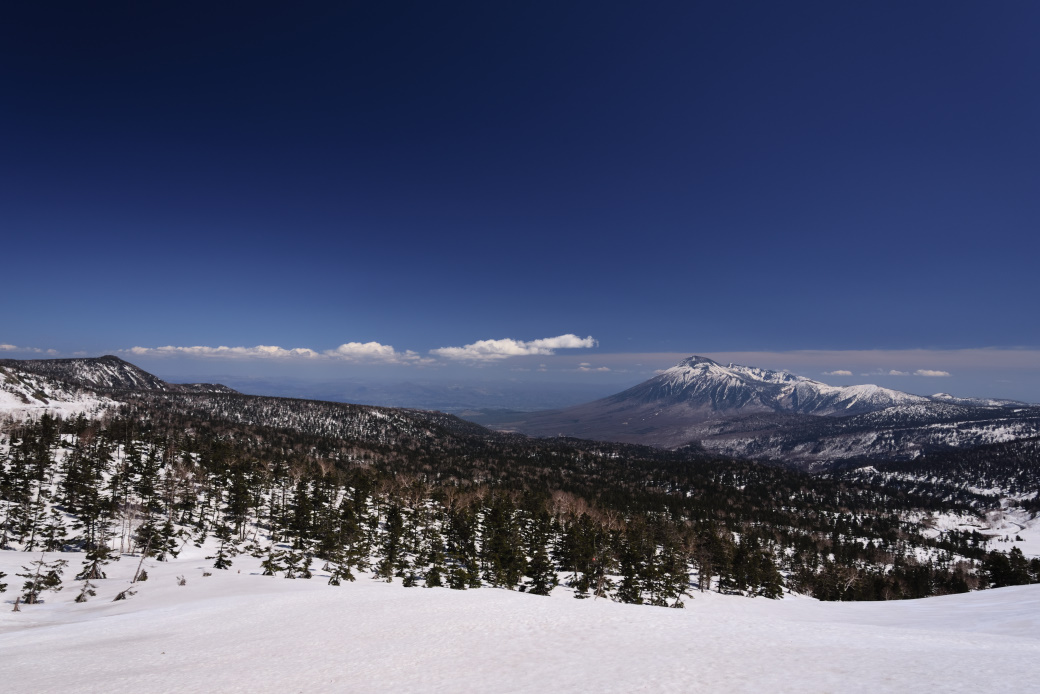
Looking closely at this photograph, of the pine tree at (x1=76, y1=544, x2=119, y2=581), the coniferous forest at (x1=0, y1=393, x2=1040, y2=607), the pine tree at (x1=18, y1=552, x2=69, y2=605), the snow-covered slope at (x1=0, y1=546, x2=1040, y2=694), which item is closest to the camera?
the snow-covered slope at (x1=0, y1=546, x2=1040, y2=694)

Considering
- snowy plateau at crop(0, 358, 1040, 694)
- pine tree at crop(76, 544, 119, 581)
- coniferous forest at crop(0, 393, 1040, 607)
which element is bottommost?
coniferous forest at crop(0, 393, 1040, 607)

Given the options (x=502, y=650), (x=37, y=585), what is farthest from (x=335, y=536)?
(x=502, y=650)

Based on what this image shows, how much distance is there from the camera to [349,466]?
7672 inches

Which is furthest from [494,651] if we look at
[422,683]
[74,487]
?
[74,487]

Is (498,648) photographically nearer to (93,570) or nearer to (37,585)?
(37,585)

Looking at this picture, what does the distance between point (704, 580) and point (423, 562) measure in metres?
66.0

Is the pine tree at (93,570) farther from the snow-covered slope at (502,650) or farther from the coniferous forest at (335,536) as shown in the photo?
the snow-covered slope at (502,650)

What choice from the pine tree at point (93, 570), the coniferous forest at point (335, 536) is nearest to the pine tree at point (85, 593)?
the coniferous forest at point (335, 536)

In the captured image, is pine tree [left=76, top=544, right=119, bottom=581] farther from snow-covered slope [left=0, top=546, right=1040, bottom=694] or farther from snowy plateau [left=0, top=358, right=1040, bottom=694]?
snow-covered slope [left=0, top=546, right=1040, bottom=694]

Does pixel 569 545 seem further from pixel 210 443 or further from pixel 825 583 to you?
pixel 210 443

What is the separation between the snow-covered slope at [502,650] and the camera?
1217 cm

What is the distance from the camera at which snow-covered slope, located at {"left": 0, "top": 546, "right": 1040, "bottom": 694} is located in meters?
Result: 12.2

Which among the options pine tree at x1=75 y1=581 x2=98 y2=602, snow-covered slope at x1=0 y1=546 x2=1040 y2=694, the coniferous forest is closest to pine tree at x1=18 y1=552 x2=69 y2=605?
the coniferous forest

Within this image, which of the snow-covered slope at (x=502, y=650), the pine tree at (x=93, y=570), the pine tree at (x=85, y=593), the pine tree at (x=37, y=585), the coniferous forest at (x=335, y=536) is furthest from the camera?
the coniferous forest at (x=335, y=536)
